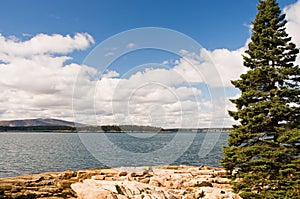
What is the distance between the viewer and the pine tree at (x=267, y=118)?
52.2ft

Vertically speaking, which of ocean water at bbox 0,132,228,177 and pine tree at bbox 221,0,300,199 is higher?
pine tree at bbox 221,0,300,199

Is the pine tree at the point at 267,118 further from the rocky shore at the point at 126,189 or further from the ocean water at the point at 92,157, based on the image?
the ocean water at the point at 92,157

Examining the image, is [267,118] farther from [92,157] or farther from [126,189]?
[92,157]

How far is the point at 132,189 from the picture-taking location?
16.2 metres

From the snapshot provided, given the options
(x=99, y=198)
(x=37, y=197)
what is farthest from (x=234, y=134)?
(x=37, y=197)

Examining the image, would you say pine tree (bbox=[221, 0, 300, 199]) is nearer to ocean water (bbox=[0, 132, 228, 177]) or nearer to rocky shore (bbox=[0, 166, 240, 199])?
rocky shore (bbox=[0, 166, 240, 199])

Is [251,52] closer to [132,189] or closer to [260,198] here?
[260,198]

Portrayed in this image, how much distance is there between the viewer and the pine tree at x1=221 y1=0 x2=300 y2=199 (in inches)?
626

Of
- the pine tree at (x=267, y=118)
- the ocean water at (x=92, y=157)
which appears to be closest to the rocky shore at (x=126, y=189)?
the pine tree at (x=267, y=118)

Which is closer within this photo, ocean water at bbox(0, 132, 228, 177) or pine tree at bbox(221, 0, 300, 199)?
Answer: pine tree at bbox(221, 0, 300, 199)

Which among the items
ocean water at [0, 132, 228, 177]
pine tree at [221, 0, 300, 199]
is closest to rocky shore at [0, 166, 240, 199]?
pine tree at [221, 0, 300, 199]

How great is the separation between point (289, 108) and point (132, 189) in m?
10.7

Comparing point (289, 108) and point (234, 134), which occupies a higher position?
point (289, 108)

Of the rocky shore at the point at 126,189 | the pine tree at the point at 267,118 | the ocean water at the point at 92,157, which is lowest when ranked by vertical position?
the ocean water at the point at 92,157
